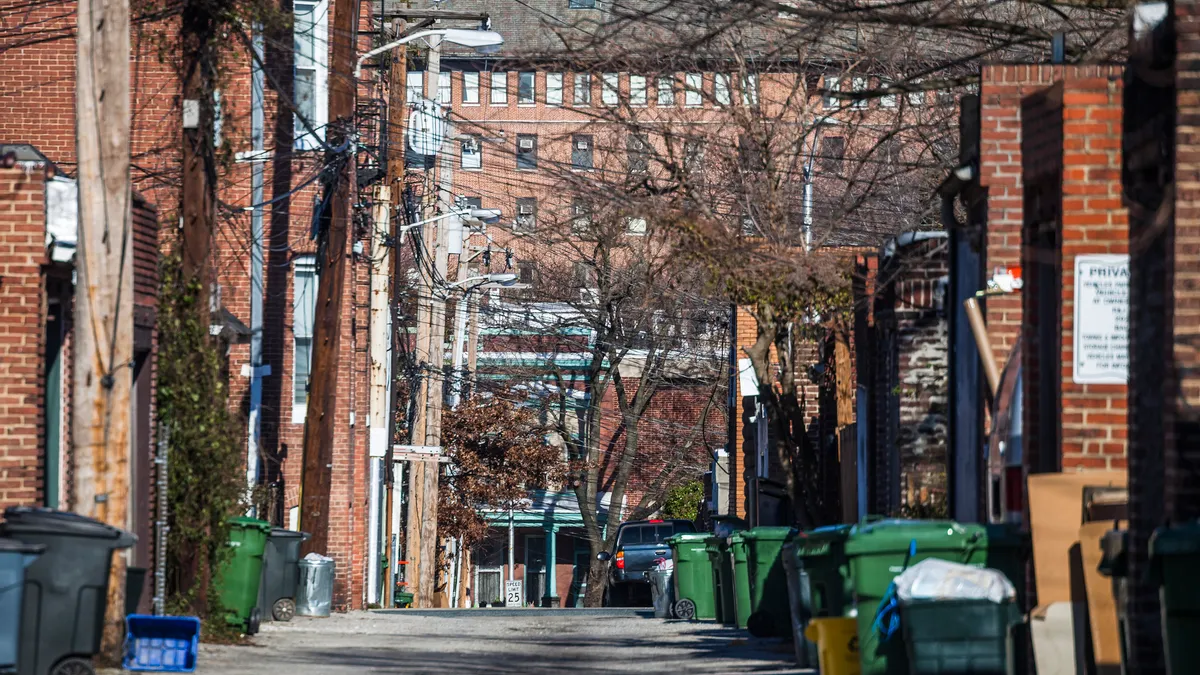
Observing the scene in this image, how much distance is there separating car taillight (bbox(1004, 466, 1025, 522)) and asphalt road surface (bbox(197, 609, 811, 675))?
2491 millimetres

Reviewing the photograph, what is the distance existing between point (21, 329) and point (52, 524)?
121 inches

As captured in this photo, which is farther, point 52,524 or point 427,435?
point 427,435

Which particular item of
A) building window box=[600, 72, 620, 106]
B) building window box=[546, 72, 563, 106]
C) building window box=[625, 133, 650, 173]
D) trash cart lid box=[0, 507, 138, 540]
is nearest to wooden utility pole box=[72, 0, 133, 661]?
trash cart lid box=[0, 507, 138, 540]

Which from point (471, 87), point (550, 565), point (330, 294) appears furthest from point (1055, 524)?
point (550, 565)

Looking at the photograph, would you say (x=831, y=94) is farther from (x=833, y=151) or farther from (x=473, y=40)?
(x=833, y=151)

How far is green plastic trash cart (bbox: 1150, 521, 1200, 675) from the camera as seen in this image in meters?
7.05

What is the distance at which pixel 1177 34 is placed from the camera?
856 cm

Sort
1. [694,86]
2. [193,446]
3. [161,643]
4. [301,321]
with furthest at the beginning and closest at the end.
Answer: [301,321]
[694,86]
[193,446]
[161,643]

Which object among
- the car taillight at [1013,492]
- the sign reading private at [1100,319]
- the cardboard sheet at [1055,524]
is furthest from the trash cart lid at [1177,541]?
the car taillight at [1013,492]

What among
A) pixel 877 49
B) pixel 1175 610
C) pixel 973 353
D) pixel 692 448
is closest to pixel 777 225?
pixel 877 49

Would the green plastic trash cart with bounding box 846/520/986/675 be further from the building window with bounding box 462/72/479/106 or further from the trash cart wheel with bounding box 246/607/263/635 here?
the building window with bounding box 462/72/479/106

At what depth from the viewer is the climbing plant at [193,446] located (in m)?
16.3

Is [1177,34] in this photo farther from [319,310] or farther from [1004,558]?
[319,310]

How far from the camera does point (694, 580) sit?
24391 millimetres
